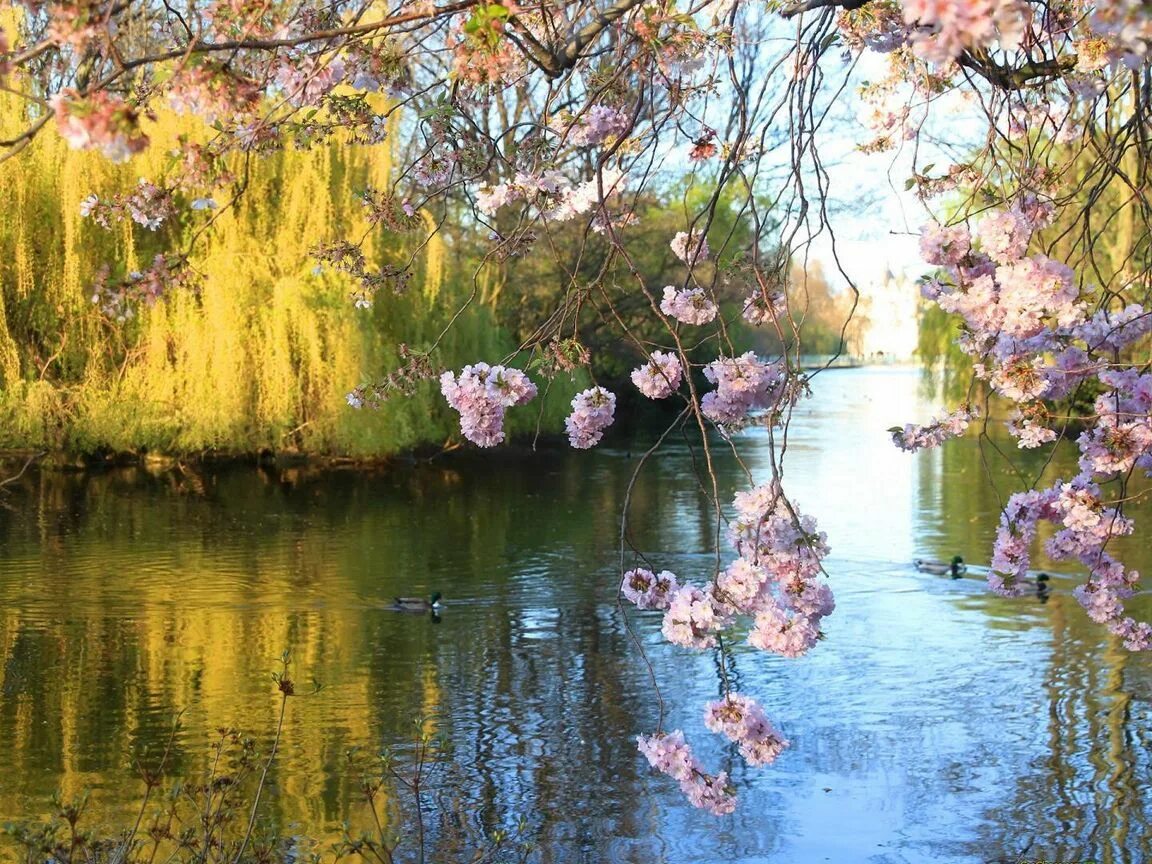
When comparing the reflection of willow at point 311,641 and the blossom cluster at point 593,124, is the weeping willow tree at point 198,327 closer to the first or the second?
the reflection of willow at point 311,641

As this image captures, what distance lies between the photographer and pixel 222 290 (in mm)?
18219

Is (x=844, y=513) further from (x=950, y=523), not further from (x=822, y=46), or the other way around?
(x=822, y=46)

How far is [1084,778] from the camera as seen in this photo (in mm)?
6066

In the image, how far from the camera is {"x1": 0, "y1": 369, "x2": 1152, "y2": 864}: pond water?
18.2ft

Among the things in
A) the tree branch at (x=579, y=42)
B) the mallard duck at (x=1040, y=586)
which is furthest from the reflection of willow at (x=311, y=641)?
the tree branch at (x=579, y=42)

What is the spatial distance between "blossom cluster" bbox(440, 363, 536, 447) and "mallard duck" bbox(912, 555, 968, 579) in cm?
820

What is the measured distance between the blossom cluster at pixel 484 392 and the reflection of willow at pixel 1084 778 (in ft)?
9.14

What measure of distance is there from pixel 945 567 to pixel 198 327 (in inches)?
405

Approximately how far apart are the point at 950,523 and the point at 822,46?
11455 millimetres

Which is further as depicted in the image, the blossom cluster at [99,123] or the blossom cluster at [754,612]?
the blossom cluster at [754,612]

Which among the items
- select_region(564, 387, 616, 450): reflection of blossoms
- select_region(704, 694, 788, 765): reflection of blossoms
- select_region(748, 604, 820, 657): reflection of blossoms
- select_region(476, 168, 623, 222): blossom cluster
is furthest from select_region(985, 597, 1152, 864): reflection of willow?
select_region(476, 168, 623, 222): blossom cluster

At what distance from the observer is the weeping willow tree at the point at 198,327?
59.1ft

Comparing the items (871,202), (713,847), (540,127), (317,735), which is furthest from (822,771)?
(871,202)

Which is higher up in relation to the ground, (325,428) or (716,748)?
(325,428)
